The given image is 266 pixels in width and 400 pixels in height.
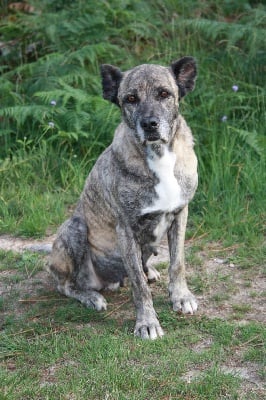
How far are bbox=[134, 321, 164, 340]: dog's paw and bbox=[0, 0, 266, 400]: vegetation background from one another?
0.10m

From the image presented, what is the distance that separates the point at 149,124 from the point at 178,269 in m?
1.18

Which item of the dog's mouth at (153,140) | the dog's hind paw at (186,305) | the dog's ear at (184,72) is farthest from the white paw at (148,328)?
the dog's ear at (184,72)

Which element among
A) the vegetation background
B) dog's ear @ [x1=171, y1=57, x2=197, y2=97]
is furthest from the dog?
the vegetation background

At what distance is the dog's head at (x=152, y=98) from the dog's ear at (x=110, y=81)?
1.1 inches

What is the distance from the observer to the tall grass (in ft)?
21.2

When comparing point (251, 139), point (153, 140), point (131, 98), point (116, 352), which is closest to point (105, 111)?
point (251, 139)

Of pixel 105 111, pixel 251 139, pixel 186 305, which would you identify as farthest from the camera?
pixel 105 111

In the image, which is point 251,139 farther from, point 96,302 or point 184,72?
point 96,302

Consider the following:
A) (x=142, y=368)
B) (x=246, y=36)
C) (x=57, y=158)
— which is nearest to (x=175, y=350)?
(x=142, y=368)

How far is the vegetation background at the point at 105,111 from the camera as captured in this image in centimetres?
598

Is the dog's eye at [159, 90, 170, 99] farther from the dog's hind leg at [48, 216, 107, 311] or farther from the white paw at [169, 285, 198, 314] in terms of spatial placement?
the white paw at [169, 285, 198, 314]

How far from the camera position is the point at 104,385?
390 cm

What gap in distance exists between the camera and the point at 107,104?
7301 millimetres

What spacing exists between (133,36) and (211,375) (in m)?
5.30
